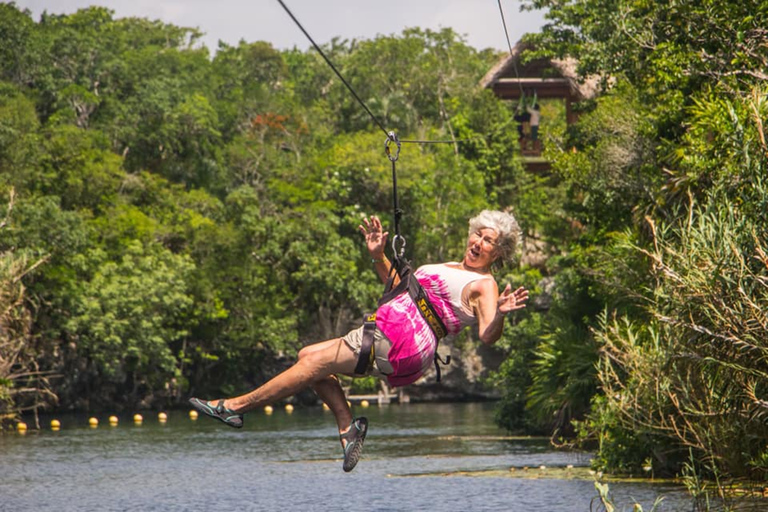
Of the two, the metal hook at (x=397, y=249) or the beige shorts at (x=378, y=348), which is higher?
the metal hook at (x=397, y=249)

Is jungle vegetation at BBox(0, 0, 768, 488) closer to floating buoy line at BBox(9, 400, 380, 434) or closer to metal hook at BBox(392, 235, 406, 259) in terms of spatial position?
floating buoy line at BBox(9, 400, 380, 434)

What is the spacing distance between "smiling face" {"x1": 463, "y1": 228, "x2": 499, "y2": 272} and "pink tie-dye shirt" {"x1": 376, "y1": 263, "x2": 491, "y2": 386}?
4.5 inches

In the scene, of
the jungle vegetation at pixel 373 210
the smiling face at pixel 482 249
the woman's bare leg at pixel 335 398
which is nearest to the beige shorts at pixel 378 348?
the woman's bare leg at pixel 335 398

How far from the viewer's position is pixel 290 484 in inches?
1025

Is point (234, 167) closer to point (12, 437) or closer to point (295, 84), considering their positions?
point (295, 84)

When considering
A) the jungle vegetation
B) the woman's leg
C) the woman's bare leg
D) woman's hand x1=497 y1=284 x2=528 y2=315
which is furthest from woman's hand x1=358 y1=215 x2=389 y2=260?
the jungle vegetation

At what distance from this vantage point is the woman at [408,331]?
906 centimetres

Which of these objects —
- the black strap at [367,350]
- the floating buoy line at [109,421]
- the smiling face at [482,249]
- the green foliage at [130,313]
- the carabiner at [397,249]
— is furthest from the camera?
the green foliage at [130,313]

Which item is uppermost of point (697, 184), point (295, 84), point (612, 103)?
point (295, 84)

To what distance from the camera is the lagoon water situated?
890 inches

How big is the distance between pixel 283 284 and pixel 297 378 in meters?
46.2

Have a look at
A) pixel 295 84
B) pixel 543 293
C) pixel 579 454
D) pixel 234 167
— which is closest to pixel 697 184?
pixel 579 454

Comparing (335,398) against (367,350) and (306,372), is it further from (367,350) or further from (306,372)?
(367,350)

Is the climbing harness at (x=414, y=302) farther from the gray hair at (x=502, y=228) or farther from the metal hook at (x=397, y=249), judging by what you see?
the gray hair at (x=502, y=228)
